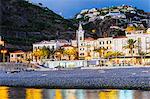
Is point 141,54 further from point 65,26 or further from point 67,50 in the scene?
point 65,26

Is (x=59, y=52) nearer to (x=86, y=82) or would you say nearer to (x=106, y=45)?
(x=106, y=45)

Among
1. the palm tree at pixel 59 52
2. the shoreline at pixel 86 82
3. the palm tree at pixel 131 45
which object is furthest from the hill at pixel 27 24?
the shoreline at pixel 86 82

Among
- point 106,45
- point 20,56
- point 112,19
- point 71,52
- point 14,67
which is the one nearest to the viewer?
point 14,67

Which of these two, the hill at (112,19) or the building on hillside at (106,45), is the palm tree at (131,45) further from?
the hill at (112,19)

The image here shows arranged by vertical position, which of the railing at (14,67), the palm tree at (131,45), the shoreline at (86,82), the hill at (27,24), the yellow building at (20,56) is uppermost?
the hill at (27,24)

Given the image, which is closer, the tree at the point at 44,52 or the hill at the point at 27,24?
the tree at the point at 44,52

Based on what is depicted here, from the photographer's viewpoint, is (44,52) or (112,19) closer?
(44,52)

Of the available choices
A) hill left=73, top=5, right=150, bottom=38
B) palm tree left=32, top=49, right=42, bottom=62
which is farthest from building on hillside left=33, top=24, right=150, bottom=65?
hill left=73, top=5, right=150, bottom=38

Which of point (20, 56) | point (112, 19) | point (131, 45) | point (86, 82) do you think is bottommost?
point (86, 82)

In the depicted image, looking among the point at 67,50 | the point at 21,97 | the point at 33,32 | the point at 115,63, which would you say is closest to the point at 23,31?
the point at 33,32

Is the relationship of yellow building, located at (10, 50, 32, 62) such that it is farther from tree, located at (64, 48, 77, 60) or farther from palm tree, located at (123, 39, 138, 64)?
palm tree, located at (123, 39, 138, 64)

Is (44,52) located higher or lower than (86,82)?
higher

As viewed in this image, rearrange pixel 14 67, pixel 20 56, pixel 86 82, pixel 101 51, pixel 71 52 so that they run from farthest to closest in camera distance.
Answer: pixel 20 56 < pixel 71 52 < pixel 101 51 < pixel 14 67 < pixel 86 82

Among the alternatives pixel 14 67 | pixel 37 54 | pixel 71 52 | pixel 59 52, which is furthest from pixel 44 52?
pixel 14 67
